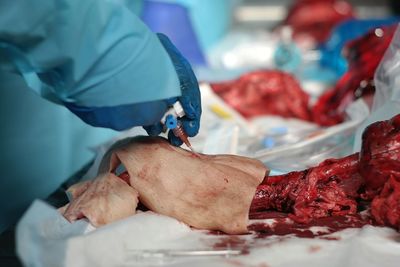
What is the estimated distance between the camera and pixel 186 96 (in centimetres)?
114

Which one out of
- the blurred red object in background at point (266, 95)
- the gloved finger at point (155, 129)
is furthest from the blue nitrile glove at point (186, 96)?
the blurred red object in background at point (266, 95)

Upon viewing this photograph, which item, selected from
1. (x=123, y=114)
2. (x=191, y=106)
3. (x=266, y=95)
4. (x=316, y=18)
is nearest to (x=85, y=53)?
(x=123, y=114)

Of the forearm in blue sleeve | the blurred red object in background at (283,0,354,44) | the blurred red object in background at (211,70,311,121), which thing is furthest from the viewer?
the blurred red object in background at (283,0,354,44)

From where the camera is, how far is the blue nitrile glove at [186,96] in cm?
114

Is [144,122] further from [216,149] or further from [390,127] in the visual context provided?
[216,149]

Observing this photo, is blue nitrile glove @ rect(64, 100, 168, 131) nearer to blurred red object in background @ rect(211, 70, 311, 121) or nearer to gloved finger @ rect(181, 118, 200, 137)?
gloved finger @ rect(181, 118, 200, 137)

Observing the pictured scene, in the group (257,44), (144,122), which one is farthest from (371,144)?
(257,44)

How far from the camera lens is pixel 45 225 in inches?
41.1

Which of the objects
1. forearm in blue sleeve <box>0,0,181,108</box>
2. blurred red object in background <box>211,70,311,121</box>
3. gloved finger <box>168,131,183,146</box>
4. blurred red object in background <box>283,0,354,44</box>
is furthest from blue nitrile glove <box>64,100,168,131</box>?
blurred red object in background <box>283,0,354,44</box>

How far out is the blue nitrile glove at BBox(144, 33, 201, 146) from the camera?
1143 mm

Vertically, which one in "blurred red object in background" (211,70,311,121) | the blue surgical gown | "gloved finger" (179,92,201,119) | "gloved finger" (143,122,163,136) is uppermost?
"blurred red object in background" (211,70,311,121)

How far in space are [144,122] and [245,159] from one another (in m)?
0.26

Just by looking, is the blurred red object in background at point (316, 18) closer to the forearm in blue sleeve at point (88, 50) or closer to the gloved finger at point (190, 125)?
the gloved finger at point (190, 125)

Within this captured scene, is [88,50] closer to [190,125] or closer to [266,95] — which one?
[190,125]
